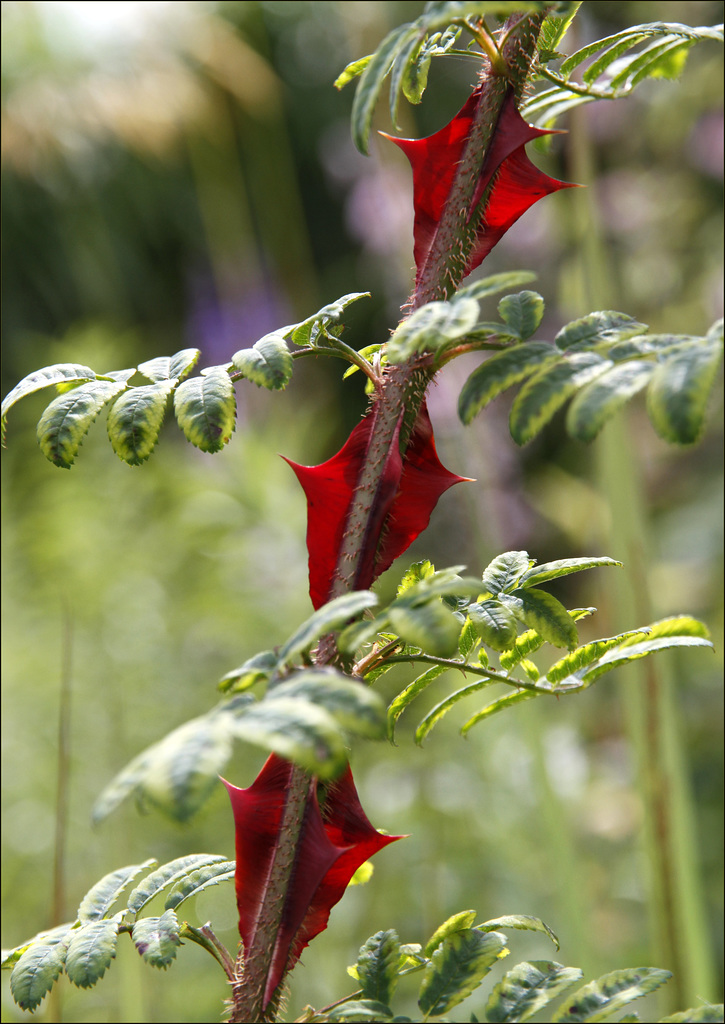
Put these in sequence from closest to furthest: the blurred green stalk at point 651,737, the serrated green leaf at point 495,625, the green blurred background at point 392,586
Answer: the serrated green leaf at point 495,625, the blurred green stalk at point 651,737, the green blurred background at point 392,586

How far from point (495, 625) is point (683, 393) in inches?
4.1

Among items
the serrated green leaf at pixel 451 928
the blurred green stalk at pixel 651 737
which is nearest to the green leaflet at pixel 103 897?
the serrated green leaf at pixel 451 928

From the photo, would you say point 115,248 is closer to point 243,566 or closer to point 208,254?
point 208,254

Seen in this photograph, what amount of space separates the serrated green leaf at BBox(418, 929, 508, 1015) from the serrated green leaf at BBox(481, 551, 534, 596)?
0.37 feet

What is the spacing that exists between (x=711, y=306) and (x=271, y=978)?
156cm

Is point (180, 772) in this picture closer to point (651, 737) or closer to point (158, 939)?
point (158, 939)

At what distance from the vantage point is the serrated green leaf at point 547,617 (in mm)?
274

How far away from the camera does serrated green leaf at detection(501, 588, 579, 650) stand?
0.90 feet

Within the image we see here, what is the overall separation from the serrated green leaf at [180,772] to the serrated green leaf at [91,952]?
11 cm

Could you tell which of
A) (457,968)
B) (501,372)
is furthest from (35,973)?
(501,372)

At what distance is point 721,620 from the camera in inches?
50.9

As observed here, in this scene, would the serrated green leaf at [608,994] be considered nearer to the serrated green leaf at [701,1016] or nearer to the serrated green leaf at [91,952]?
the serrated green leaf at [701,1016]

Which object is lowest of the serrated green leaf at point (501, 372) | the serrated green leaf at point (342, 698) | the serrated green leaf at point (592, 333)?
the serrated green leaf at point (342, 698)

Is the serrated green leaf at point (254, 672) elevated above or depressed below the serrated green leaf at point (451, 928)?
above
